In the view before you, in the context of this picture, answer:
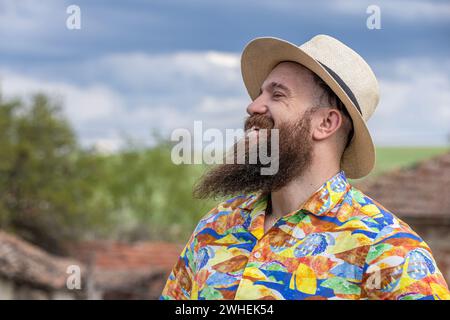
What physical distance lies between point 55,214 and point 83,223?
189cm

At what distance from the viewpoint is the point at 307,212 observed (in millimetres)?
3170

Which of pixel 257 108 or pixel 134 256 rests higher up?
pixel 257 108

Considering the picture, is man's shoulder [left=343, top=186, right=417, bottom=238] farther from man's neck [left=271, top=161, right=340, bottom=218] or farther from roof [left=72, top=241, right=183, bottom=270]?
roof [left=72, top=241, right=183, bottom=270]

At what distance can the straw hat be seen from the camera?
331 cm

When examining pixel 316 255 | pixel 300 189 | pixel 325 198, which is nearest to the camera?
pixel 316 255

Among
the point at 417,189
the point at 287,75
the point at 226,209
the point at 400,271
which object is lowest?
the point at 417,189

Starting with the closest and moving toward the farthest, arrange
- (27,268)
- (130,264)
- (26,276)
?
(26,276), (27,268), (130,264)

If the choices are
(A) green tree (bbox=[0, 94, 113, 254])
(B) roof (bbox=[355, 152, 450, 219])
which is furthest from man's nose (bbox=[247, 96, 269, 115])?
(A) green tree (bbox=[0, 94, 113, 254])

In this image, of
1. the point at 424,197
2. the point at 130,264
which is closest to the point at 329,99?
the point at 424,197

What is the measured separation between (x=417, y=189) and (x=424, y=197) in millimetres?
546

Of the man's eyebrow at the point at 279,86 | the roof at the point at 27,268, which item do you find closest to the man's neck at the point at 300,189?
the man's eyebrow at the point at 279,86

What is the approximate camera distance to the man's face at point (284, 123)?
10.8 feet

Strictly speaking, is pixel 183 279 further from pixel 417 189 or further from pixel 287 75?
pixel 417 189
